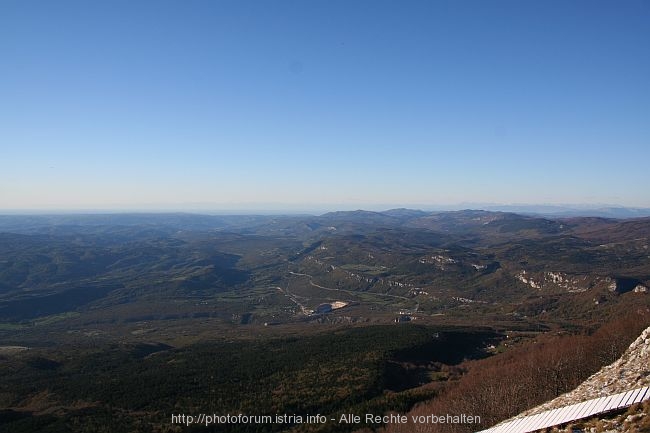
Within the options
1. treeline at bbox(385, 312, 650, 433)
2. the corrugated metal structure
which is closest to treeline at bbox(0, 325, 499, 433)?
treeline at bbox(385, 312, 650, 433)

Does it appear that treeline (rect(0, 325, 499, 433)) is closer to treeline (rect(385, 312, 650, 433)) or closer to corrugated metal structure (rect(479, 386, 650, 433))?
treeline (rect(385, 312, 650, 433))

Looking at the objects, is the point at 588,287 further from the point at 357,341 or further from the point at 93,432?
the point at 93,432

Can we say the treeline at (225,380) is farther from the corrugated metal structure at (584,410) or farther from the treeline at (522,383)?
the corrugated metal structure at (584,410)

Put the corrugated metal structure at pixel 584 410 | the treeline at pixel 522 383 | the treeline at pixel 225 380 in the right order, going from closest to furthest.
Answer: the corrugated metal structure at pixel 584 410 < the treeline at pixel 522 383 < the treeline at pixel 225 380

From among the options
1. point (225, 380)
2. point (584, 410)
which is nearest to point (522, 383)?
point (584, 410)

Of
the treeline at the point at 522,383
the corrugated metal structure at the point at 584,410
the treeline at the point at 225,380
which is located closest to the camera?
the corrugated metal structure at the point at 584,410

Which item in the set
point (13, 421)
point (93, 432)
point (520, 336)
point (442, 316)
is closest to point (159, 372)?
point (13, 421)

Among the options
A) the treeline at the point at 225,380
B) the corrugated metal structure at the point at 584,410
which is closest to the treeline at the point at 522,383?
the treeline at the point at 225,380

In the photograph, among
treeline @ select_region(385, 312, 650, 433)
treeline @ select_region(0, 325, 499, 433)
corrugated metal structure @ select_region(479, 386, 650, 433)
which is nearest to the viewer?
corrugated metal structure @ select_region(479, 386, 650, 433)
